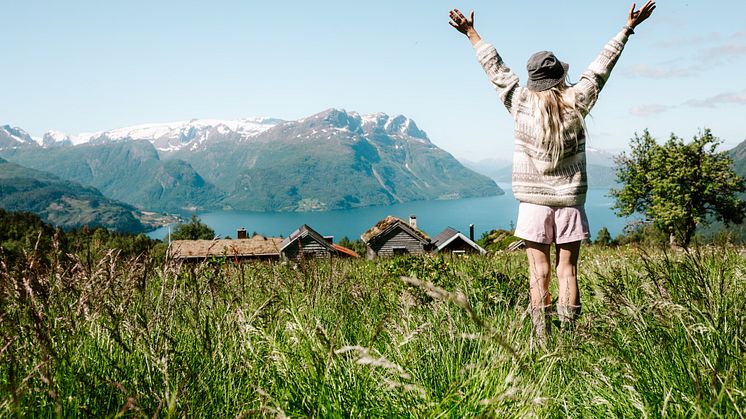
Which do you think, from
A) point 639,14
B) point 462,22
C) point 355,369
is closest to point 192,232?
point 462,22

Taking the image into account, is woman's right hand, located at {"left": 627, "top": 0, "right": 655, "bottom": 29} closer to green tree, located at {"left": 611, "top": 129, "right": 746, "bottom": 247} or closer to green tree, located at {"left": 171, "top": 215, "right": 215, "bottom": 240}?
green tree, located at {"left": 611, "top": 129, "right": 746, "bottom": 247}

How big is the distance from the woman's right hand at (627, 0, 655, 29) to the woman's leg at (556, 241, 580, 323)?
1.82m

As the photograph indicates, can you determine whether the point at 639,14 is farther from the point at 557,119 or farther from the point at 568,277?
the point at 568,277

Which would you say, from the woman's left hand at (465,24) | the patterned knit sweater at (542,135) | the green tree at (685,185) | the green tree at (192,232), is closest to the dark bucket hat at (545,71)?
the patterned knit sweater at (542,135)

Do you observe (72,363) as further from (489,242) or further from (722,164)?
(722,164)

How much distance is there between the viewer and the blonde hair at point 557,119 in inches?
152

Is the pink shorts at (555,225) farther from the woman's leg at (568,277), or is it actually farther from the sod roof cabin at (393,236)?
the sod roof cabin at (393,236)

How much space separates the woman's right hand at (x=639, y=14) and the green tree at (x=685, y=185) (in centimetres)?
4134

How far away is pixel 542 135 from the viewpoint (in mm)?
3900

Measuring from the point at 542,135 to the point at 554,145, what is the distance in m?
0.12

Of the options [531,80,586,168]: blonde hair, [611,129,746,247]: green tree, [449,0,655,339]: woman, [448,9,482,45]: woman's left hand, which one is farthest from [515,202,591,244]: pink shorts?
[611,129,746,247]: green tree

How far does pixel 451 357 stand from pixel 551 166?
2.22 metres

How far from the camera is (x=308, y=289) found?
12.8ft

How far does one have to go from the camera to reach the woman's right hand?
12.7ft
